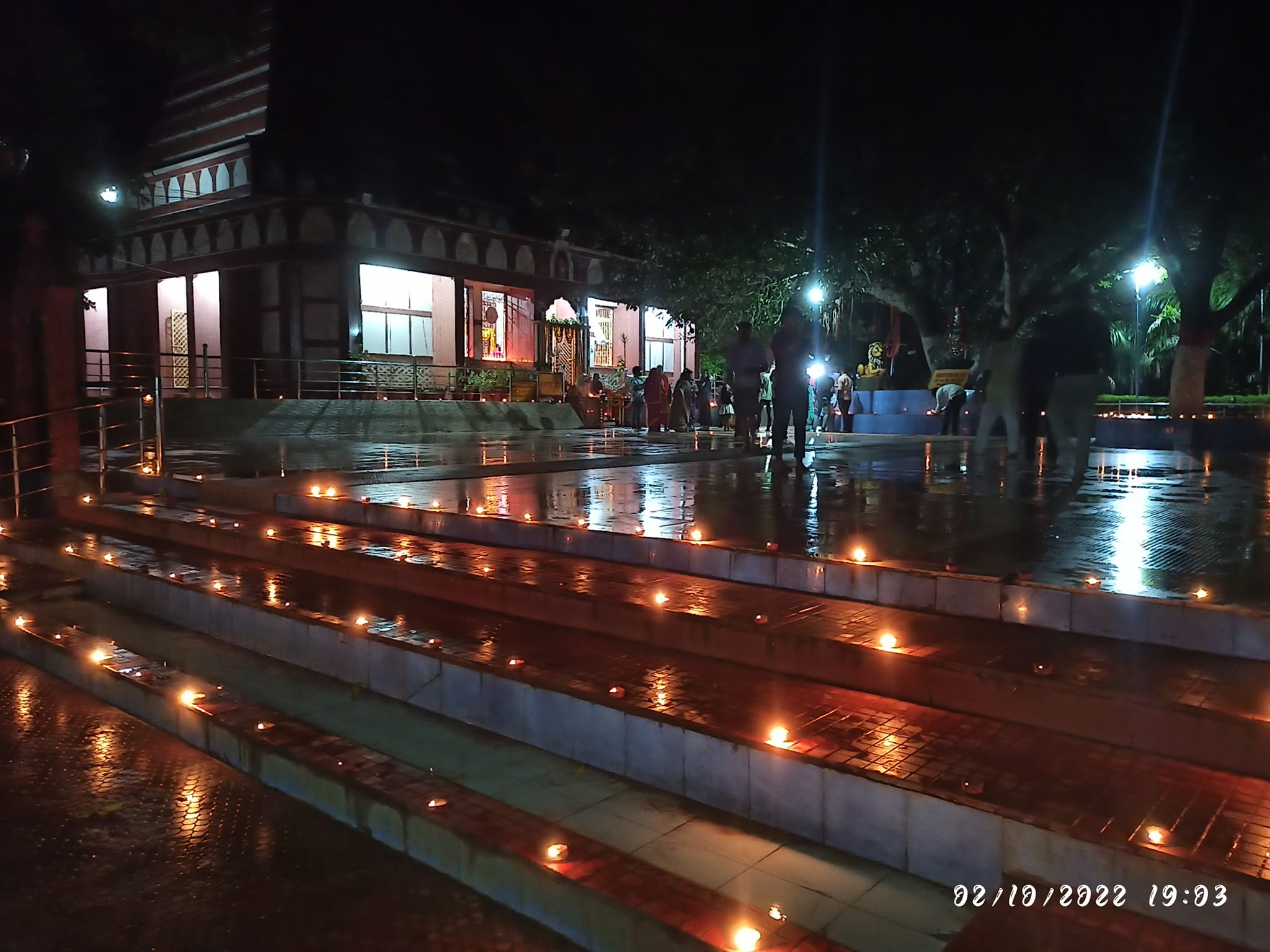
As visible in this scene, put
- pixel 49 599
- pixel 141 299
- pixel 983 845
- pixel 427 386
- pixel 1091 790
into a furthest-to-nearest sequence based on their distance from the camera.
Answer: pixel 141 299 → pixel 427 386 → pixel 49 599 → pixel 1091 790 → pixel 983 845

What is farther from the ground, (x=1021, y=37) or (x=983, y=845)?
(x=1021, y=37)

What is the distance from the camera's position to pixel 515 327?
27.7 m

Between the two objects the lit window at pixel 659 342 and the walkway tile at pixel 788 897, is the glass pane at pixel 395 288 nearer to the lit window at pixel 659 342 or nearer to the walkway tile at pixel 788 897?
the lit window at pixel 659 342

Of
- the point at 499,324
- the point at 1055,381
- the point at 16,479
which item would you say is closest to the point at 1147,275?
the point at 499,324

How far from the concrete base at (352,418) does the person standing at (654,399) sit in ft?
8.79

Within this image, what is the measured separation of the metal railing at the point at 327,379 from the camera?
2203 cm

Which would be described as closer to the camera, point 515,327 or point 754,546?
point 754,546

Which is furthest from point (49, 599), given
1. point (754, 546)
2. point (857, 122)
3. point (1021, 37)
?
point (1021, 37)

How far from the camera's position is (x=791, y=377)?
10.0m

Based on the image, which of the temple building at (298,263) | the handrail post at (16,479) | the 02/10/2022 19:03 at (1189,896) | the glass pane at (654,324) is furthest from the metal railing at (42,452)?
the glass pane at (654,324)

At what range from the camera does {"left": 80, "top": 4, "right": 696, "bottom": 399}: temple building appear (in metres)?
21.9

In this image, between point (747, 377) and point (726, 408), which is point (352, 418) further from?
point (747, 377)

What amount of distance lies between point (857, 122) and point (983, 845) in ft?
37.5

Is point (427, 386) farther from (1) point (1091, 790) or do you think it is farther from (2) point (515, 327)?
(1) point (1091, 790)
